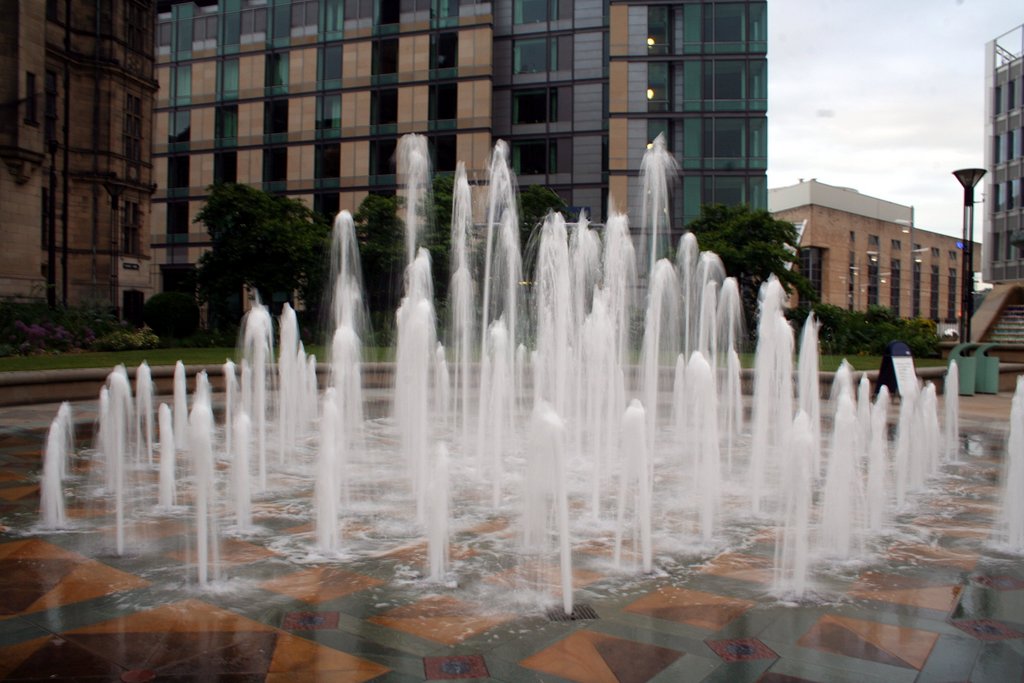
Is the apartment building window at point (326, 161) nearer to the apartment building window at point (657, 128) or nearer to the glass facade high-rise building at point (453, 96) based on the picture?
the glass facade high-rise building at point (453, 96)

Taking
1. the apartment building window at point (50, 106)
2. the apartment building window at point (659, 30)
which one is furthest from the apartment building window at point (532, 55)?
the apartment building window at point (50, 106)

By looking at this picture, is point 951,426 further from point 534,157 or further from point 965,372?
point 534,157

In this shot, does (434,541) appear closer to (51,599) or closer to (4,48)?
(51,599)

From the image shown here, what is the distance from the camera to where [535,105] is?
47.9 metres

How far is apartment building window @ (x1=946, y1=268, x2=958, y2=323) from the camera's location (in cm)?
8436

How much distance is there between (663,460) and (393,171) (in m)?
40.7

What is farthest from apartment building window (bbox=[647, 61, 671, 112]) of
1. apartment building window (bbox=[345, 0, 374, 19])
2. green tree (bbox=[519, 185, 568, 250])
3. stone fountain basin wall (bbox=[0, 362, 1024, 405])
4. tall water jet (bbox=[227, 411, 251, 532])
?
tall water jet (bbox=[227, 411, 251, 532])

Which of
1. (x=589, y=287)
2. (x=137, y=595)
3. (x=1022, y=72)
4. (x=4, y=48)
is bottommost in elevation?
(x=137, y=595)

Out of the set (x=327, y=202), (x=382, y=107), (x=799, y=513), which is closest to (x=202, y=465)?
(x=799, y=513)

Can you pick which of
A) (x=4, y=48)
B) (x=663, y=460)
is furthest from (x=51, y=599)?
(x=4, y=48)

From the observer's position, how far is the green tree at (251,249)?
99.3 ft

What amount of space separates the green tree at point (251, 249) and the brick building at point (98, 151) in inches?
142

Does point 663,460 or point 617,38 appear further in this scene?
point 617,38

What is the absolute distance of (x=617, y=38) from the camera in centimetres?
4431
